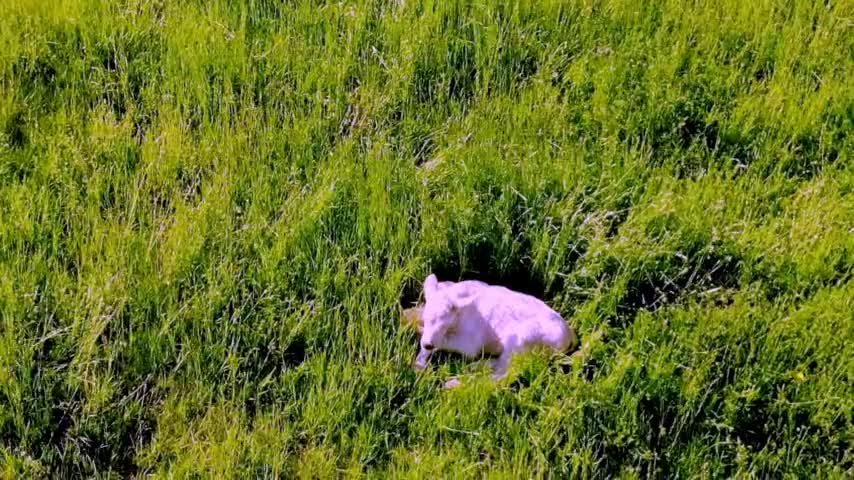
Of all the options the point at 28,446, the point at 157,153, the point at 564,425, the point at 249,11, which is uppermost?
the point at 249,11

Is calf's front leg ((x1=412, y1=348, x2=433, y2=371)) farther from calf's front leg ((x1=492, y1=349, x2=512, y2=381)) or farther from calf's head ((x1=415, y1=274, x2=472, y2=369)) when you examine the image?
calf's front leg ((x1=492, y1=349, x2=512, y2=381))

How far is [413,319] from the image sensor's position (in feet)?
13.9

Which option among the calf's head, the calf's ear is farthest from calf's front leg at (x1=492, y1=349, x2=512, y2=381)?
the calf's ear

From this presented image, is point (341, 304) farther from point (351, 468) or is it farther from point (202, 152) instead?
point (202, 152)

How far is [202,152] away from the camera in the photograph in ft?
16.0

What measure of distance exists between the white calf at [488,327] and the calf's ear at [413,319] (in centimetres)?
6

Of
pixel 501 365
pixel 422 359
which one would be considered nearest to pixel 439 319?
pixel 422 359

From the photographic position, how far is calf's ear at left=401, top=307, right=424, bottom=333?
420 cm

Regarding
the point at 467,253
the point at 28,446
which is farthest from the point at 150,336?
the point at 467,253

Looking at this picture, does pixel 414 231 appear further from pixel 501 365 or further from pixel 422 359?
pixel 501 365

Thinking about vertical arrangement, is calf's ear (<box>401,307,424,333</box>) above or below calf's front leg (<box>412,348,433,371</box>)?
above

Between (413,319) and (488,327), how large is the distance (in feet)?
1.14

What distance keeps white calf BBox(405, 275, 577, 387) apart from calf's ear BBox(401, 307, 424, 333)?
2.3 inches

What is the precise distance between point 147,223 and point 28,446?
1.18 meters
